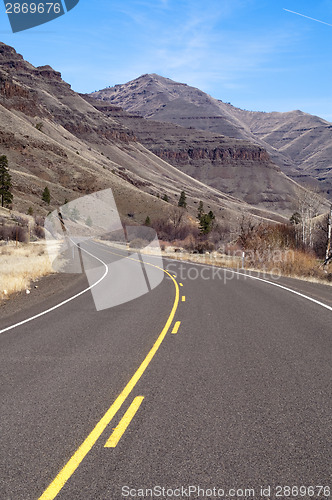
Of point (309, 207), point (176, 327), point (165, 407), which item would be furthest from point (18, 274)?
point (309, 207)

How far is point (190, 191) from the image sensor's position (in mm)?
177500

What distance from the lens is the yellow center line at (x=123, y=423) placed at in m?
3.81

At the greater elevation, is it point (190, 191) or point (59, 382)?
point (190, 191)

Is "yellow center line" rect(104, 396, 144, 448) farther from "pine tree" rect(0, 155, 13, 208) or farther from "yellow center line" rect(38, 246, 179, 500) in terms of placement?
"pine tree" rect(0, 155, 13, 208)

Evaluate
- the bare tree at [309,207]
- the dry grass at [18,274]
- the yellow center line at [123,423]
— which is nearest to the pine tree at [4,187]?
the dry grass at [18,274]

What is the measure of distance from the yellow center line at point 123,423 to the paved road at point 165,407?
0.11 ft

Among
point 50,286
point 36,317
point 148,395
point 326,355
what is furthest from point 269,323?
point 50,286

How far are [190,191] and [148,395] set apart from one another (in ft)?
575

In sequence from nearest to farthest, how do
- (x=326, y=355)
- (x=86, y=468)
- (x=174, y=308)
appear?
(x=86, y=468)
(x=326, y=355)
(x=174, y=308)

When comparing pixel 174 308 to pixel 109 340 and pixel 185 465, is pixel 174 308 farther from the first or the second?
pixel 185 465

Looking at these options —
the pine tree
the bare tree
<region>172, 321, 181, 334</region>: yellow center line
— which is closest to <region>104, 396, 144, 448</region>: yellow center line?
<region>172, 321, 181, 334</region>: yellow center line

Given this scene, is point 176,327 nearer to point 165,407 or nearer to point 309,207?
point 165,407

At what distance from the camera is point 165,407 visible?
182 inches

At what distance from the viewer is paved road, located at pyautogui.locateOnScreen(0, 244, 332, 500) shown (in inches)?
129
